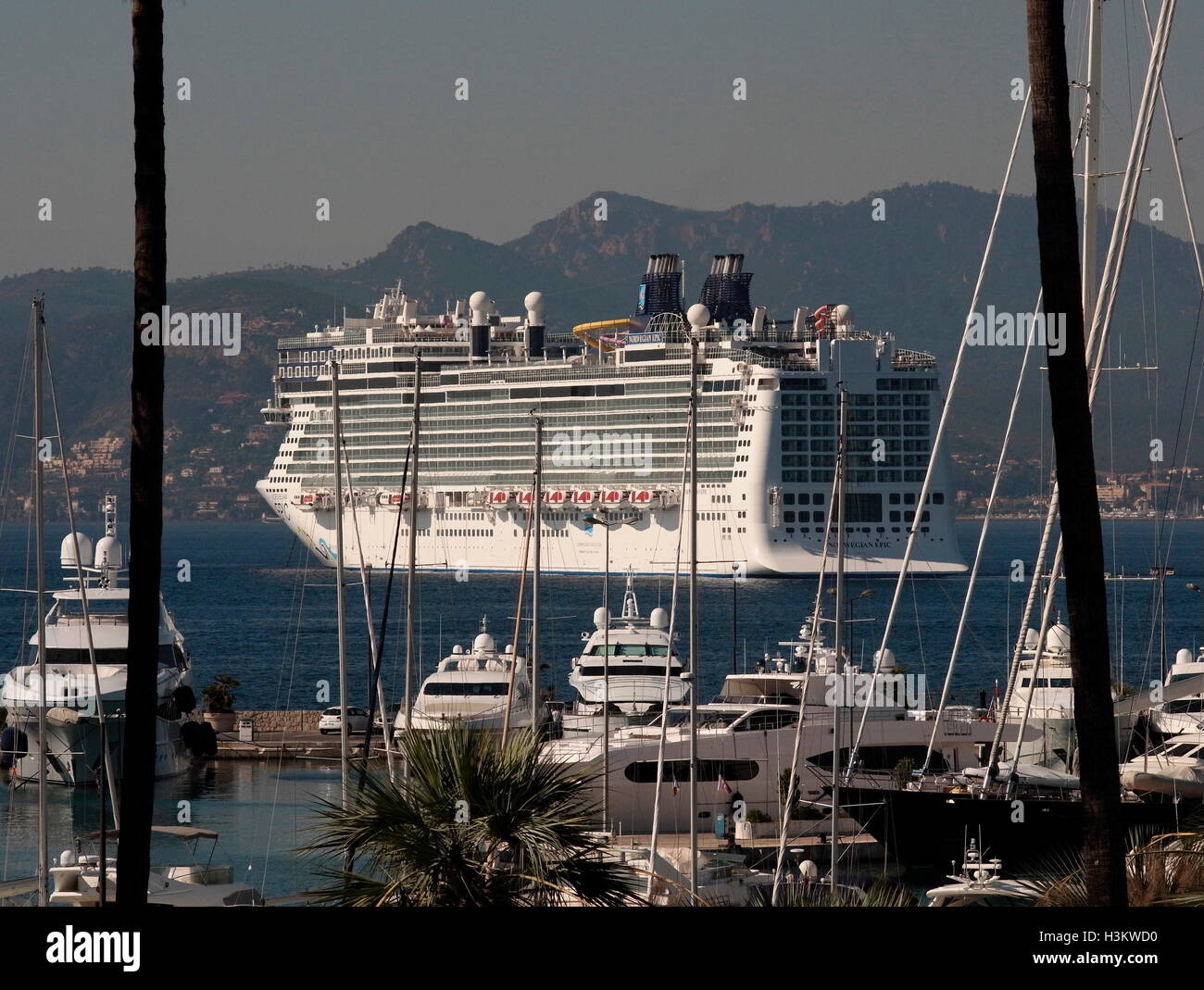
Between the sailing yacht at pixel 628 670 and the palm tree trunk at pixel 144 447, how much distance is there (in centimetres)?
2560

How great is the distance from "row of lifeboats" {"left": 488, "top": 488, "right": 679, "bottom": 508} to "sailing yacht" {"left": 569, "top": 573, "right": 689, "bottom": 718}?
59151mm

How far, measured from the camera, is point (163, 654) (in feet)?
114

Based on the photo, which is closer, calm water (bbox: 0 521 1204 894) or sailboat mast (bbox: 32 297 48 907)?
sailboat mast (bbox: 32 297 48 907)

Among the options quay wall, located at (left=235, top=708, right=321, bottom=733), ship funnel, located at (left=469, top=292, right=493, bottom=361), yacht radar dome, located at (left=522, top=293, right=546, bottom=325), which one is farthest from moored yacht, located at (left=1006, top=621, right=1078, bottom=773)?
ship funnel, located at (left=469, top=292, right=493, bottom=361)

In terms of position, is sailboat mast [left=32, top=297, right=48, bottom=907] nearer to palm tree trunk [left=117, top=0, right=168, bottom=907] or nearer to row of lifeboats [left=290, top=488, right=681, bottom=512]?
palm tree trunk [left=117, top=0, right=168, bottom=907]

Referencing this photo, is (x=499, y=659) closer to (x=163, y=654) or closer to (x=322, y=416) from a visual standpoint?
(x=163, y=654)

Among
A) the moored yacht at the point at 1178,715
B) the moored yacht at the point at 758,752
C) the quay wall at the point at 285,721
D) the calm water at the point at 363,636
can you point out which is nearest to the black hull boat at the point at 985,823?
the moored yacht at the point at 758,752

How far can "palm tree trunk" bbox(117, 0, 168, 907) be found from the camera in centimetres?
960

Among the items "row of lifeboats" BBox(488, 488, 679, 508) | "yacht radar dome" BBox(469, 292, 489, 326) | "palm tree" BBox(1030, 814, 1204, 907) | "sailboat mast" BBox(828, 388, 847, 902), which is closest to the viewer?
"palm tree" BBox(1030, 814, 1204, 907)

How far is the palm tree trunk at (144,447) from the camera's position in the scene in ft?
31.5

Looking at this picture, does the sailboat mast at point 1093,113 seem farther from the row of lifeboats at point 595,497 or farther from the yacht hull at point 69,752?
the row of lifeboats at point 595,497

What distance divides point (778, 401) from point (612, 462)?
33.6ft

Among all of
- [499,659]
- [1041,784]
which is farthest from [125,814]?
[499,659]

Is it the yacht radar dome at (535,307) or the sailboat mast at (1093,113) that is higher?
the yacht radar dome at (535,307)
